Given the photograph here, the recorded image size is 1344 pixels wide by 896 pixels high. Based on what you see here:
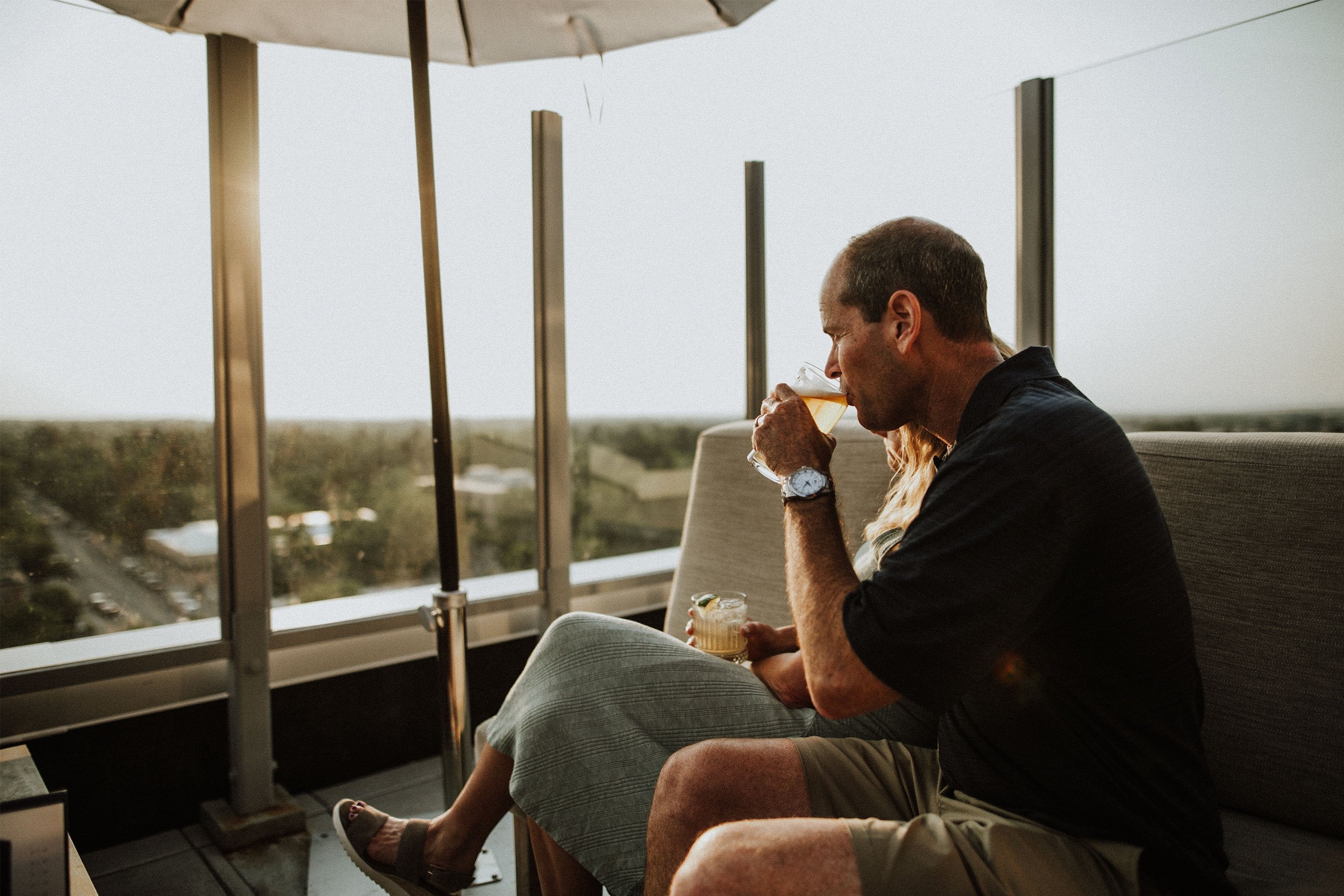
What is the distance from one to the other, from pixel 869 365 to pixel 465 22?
1.09m

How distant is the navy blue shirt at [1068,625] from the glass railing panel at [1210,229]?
134cm

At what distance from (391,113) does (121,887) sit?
2.04m

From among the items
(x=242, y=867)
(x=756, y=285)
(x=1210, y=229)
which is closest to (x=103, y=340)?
(x=242, y=867)

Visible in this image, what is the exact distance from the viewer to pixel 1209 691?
136 cm

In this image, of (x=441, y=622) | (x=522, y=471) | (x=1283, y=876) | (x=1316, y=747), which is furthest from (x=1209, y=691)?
(x=522, y=471)

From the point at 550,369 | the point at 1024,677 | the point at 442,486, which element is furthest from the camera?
the point at 550,369

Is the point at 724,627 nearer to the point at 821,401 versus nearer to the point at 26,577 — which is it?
the point at 821,401

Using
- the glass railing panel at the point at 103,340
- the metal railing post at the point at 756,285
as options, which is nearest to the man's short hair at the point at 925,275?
the glass railing panel at the point at 103,340

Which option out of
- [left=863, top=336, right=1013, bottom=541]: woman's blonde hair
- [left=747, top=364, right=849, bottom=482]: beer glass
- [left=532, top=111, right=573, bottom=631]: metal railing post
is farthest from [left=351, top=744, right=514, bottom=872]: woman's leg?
[left=532, top=111, right=573, bottom=631]: metal railing post

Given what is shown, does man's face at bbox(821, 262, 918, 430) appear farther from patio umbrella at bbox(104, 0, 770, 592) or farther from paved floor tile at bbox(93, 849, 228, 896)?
paved floor tile at bbox(93, 849, 228, 896)

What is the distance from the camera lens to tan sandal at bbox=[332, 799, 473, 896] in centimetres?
146

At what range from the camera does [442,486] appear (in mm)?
1682

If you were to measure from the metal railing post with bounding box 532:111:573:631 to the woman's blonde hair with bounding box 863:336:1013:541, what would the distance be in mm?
1318

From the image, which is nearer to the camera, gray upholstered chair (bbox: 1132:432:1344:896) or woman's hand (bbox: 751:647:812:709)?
gray upholstered chair (bbox: 1132:432:1344:896)
